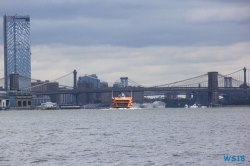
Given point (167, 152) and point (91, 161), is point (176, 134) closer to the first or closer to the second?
point (167, 152)

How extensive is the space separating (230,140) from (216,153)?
783cm

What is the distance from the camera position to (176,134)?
50.2m

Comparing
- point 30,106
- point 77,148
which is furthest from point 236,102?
point 77,148

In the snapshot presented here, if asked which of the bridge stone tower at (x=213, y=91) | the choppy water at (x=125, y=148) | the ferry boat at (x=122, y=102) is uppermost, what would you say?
the bridge stone tower at (x=213, y=91)

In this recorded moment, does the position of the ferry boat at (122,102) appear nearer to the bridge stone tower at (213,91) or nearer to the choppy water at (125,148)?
the bridge stone tower at (213,91)

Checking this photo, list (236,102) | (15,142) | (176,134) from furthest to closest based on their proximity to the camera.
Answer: (236,102)
(176,134)
(15,142)

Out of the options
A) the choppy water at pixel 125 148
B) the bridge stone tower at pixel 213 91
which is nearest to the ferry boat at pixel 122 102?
the bridge stone tower at pixel 213 91

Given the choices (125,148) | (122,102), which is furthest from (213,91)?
(125,148)

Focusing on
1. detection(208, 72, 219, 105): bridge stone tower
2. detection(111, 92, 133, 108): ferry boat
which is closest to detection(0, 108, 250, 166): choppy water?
detection(111, 92, 133, 108): ferry boat

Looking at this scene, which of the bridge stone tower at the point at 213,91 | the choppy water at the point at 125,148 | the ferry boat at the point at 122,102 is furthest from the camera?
the bridge stone tower at the point at 213,91

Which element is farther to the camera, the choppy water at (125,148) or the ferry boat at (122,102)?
the ferry boat at (122,102)

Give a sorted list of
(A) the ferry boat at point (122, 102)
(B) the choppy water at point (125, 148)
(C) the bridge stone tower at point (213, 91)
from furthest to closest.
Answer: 1. (C) the bridge stone tower at point (213, 91)
2. (A) the ferry boat at point (122, 102)
3. (B) the choppy water at point (125, 148)

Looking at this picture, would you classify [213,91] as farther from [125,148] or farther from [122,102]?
[125,148]

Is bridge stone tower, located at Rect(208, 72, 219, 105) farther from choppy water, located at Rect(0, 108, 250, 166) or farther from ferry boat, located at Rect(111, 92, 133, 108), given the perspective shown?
choppy water, located at Rect(0, 108, 250, 166)
